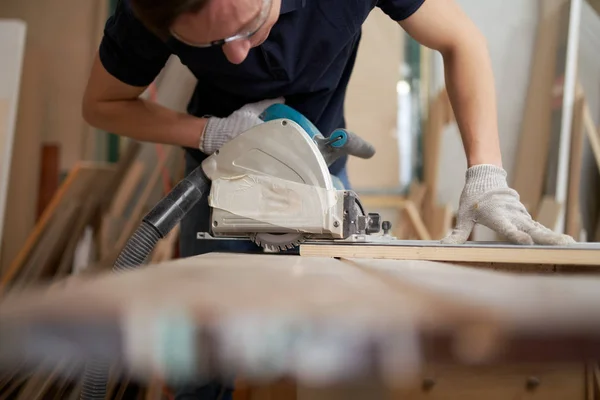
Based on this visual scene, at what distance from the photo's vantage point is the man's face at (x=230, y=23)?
33.6 inches

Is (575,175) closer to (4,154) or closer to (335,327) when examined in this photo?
(335,327)

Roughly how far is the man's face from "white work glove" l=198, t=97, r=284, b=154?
0.19m

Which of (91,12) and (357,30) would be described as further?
(91,12)

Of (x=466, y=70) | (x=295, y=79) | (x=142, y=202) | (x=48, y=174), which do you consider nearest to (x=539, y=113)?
(x=466, y=70)

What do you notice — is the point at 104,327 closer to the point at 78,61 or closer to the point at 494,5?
the point at 494,5

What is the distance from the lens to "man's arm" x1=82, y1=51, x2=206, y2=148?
1.26m

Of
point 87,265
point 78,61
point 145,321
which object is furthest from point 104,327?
point 78,61

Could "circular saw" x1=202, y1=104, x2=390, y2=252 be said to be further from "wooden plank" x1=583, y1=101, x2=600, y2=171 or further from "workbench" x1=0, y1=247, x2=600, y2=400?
"wooden plank" x1=583, y1=101, x2=600, y2=171

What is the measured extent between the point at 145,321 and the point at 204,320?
0.14 feet

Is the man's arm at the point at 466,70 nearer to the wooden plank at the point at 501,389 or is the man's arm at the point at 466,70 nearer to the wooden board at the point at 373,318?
the wooden plank at the point at 501,389

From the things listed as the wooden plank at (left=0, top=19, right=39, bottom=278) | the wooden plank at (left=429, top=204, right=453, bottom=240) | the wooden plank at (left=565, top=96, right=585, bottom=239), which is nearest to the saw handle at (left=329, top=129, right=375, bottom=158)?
the wooden plank at (left=429, top=204, right=453, bottom=240)

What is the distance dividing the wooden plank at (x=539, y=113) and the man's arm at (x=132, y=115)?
5.37ft

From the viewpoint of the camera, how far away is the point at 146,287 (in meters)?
0.45

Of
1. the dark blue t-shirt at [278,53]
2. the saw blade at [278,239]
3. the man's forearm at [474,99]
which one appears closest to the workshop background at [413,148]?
the dark blue t-shirt at [278,53]
